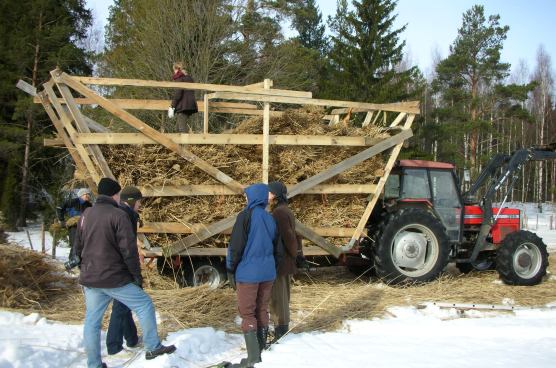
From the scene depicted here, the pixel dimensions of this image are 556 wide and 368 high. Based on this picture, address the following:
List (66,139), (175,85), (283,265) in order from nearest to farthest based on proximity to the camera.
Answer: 1. (283,265)
2. (66,139)
3. (175,85)

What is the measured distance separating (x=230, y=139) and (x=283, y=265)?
2265 mm

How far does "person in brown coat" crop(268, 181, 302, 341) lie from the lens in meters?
5.46

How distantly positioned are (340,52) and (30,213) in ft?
54.9

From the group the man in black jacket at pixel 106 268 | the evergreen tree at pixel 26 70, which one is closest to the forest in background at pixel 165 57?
the evergreen tree at pixel 26 70

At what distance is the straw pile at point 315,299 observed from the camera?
612 centimetres

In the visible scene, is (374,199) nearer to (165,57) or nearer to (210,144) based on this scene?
(210,144)

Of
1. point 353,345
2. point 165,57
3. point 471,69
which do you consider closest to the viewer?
point 353,345

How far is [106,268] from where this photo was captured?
4.36 metres

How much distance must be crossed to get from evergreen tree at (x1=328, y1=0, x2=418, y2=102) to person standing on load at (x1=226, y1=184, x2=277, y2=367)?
20375 millimetres

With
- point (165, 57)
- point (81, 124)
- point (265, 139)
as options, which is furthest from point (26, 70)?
point (265, 139)

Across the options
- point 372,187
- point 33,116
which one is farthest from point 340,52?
point 372,187

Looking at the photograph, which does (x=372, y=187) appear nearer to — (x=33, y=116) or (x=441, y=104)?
(x=33, y=116)

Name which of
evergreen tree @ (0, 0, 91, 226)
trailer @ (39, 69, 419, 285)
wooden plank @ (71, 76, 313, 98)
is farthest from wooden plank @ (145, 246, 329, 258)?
evergreen tree @ (0, 0, 91, 226)

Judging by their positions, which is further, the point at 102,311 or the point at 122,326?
the point at 122,326
